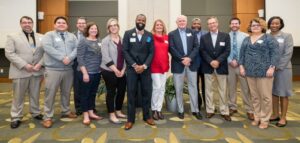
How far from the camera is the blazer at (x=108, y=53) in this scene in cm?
362

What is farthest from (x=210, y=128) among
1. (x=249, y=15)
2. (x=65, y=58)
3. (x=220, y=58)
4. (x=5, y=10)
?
(x=5, y=10)

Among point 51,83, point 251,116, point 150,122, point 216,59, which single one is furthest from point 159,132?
point 51,83

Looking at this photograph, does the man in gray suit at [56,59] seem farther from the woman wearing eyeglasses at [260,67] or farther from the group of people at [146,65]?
the woman wearing eyeglasses at [260,67]

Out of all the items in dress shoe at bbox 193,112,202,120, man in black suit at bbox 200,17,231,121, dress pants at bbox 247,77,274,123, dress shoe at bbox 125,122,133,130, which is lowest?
dress shoe at bbox 125,122,133,130

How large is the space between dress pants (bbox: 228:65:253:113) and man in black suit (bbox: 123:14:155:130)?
4.37ft

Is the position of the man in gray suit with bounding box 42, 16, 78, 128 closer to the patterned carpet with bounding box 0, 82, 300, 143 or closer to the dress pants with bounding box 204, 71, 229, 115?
the patterned carpet with bounding box 0, 82, 300, 143

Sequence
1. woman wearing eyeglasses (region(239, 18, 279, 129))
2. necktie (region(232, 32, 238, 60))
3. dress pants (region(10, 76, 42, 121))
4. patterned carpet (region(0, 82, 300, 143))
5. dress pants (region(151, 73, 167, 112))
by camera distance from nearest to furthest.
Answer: patterned carpet (region(0, 82, 300, 143)), woman wearing eyeglasses (region(239, 18, 279, 129)), dress pants (region(10, 76, 42, 121)), dress pants (region(151, 73, 167, 112)), necktie (region(232, 32, 238, 60))

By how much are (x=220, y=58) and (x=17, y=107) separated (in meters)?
2.96

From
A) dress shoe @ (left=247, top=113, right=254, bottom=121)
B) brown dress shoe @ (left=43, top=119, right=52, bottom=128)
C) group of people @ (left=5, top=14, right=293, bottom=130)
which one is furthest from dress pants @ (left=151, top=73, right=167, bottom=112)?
brown dress shoe @ (left=43, top=119, right=52, bottom=128)

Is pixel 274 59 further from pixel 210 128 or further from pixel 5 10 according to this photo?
pixel 5 10

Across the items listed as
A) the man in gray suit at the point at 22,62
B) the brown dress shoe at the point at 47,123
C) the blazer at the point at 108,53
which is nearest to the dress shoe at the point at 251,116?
the blazer at the point at 108,53

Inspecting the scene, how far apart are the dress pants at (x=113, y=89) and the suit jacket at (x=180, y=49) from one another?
0.79 metres

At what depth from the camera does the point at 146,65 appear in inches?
140

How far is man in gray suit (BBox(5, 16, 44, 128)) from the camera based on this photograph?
359 cm
